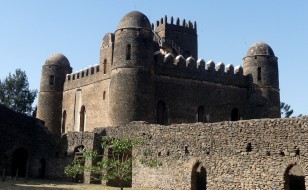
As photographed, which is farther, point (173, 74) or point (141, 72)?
point (173, 74)

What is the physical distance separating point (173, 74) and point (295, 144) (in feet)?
55.4

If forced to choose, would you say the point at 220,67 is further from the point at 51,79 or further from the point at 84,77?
the point at 51,79

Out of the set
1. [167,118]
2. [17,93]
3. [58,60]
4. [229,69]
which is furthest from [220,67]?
[17,93]

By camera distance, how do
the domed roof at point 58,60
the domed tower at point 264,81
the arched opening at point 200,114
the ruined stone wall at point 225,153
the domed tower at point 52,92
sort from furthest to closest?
1. the domed roof at point 58,60
2. the domed tower at point 52,92
3. the domed tower at point 264,81
4. the arched opening at point 200,114
5. the ruined stone wall at point 225,153

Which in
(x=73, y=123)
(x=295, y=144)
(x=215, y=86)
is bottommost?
(x=295, y=144)

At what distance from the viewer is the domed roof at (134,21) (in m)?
29.8

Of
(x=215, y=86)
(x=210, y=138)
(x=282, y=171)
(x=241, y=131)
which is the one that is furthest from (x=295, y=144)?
(x=215, y=86)

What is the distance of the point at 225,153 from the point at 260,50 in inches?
728

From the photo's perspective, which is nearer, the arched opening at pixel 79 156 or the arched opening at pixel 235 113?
the arched opening at pixel 79 156

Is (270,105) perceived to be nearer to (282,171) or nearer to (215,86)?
(215,86)

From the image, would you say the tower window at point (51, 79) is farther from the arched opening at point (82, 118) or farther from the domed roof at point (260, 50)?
the domed roof at point (260, 50)

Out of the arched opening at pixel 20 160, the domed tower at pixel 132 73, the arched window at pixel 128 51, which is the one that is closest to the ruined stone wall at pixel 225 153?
the domed tower at pixel 132 73

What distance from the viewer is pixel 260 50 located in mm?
34688

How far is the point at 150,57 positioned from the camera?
2989 centimetres
